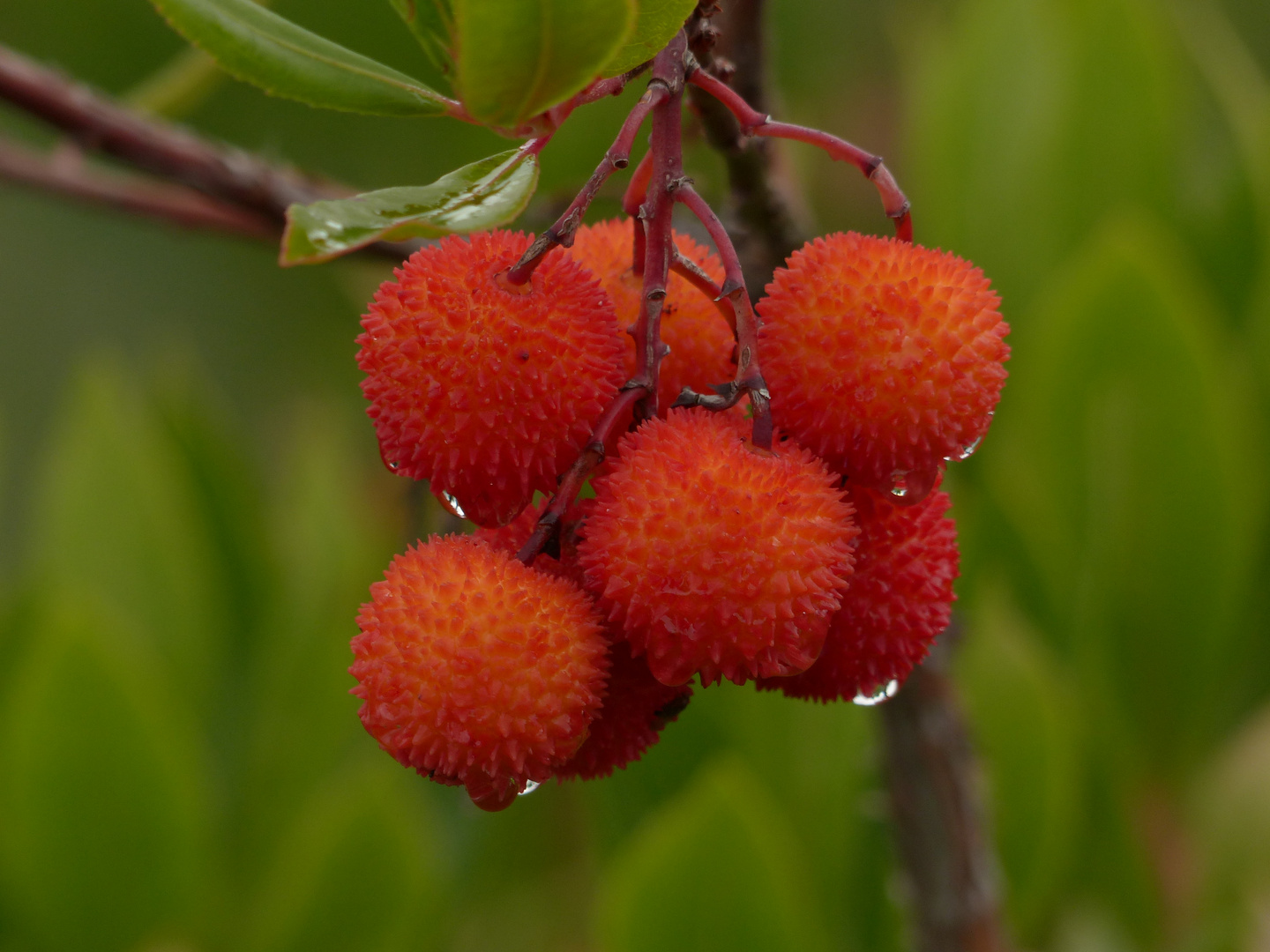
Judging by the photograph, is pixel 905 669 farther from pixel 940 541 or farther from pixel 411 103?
pixel 411 103

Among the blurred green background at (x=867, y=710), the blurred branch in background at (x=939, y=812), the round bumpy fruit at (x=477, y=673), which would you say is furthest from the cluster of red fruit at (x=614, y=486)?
the blurred green background at (x=867, y=710)

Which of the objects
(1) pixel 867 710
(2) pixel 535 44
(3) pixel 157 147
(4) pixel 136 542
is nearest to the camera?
(2) pixel 535 44

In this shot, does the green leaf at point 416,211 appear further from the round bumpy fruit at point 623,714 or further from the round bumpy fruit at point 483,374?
the round bumpy fruit at point 623,714

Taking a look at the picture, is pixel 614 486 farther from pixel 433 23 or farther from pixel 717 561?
pixel 433 23

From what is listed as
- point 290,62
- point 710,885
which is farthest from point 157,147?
point 710,885

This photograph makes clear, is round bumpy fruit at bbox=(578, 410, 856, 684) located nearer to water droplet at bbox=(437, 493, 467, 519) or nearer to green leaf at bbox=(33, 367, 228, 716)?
water droplet at bbox=(437, 493, 467, 519)

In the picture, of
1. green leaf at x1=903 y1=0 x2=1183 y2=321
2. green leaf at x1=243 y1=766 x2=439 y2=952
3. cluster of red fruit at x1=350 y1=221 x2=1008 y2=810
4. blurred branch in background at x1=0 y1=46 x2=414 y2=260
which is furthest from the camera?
green leaf at x1=903 y1=0 x2=1183 y2=321

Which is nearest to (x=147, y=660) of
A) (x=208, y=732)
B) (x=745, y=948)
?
(x=208, y=732)

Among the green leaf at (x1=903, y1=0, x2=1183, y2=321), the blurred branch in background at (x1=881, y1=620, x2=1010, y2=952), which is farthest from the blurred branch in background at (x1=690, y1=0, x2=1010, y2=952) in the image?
the green leaf at (x1=903, y1=0, x2=1183, y2=321)
